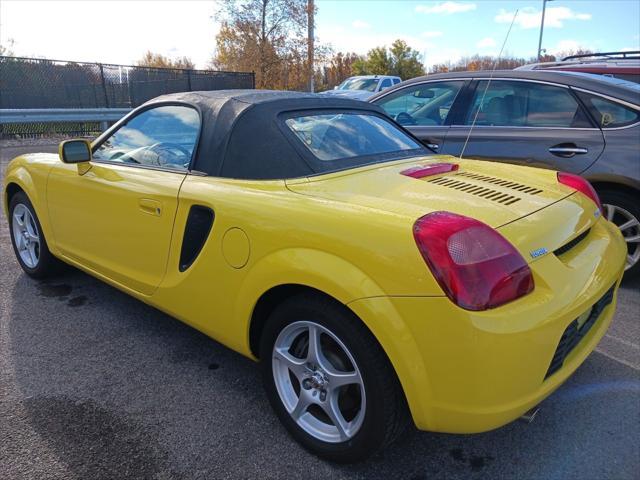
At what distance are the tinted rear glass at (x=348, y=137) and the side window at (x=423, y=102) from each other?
175 centimetres

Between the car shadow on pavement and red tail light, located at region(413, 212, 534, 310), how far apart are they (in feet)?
2.86

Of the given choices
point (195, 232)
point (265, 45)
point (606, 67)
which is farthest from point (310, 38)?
point (195, 232)

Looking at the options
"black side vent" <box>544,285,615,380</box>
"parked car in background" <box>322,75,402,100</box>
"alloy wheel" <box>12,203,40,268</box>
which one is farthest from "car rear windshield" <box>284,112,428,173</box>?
"parked car in background" <box>322,75,402,100</box>

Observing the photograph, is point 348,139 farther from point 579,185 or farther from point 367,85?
point 367,85

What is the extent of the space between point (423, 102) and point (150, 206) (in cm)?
323

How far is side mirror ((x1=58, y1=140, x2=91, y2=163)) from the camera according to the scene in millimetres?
3146

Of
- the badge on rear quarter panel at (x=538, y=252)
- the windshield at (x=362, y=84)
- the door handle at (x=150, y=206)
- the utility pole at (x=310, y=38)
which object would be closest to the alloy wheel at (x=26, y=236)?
the door handle at (x=150, y=206)

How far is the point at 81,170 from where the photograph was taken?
3.23m

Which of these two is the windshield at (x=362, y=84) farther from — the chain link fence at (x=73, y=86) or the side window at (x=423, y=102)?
the side window at (x=423, y=102)

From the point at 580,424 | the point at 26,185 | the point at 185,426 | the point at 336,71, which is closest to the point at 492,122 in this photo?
the point at 580,424

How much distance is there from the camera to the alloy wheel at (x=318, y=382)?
6.57 ft

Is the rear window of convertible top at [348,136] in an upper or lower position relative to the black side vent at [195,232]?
upper

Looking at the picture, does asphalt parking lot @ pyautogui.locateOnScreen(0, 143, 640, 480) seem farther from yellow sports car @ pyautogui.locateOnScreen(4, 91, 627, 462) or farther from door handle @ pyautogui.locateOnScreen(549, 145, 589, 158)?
door handle @ pyautogui.locateOnScreen(549, 145, 589, 158)

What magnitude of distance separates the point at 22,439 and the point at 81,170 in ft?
5.61
